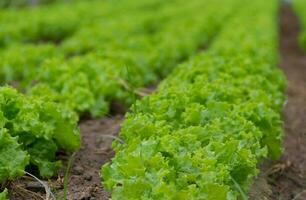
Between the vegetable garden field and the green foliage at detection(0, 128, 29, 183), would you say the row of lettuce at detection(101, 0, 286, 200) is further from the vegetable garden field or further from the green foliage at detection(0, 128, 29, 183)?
the green foliage at detection(0, 128, 29, 183)

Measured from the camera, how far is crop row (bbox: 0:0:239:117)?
25.8 feet


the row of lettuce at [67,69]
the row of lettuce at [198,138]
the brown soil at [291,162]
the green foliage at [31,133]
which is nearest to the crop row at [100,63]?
the row of lettuce at [67,69]

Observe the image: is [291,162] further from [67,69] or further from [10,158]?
[10,158]

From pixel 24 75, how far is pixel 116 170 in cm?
632

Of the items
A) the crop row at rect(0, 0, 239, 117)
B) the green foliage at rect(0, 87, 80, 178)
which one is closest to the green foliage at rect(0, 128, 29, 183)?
the green foliage at rect(0, 87, 80, 178)

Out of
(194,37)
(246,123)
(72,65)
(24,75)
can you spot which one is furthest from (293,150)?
(194,37)

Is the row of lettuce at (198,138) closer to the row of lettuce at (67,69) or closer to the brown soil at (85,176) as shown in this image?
the brown soil at (85,176)

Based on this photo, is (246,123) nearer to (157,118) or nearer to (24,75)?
(157,118)

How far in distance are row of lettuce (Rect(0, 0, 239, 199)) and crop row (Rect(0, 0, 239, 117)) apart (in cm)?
1

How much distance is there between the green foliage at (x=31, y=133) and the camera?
4.74m

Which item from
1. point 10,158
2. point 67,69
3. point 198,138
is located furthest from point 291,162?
point 10,158

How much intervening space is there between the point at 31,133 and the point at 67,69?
9.86 feet

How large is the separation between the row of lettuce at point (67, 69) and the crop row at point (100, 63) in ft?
Result: 0.04

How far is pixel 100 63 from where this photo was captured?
8727 mm
